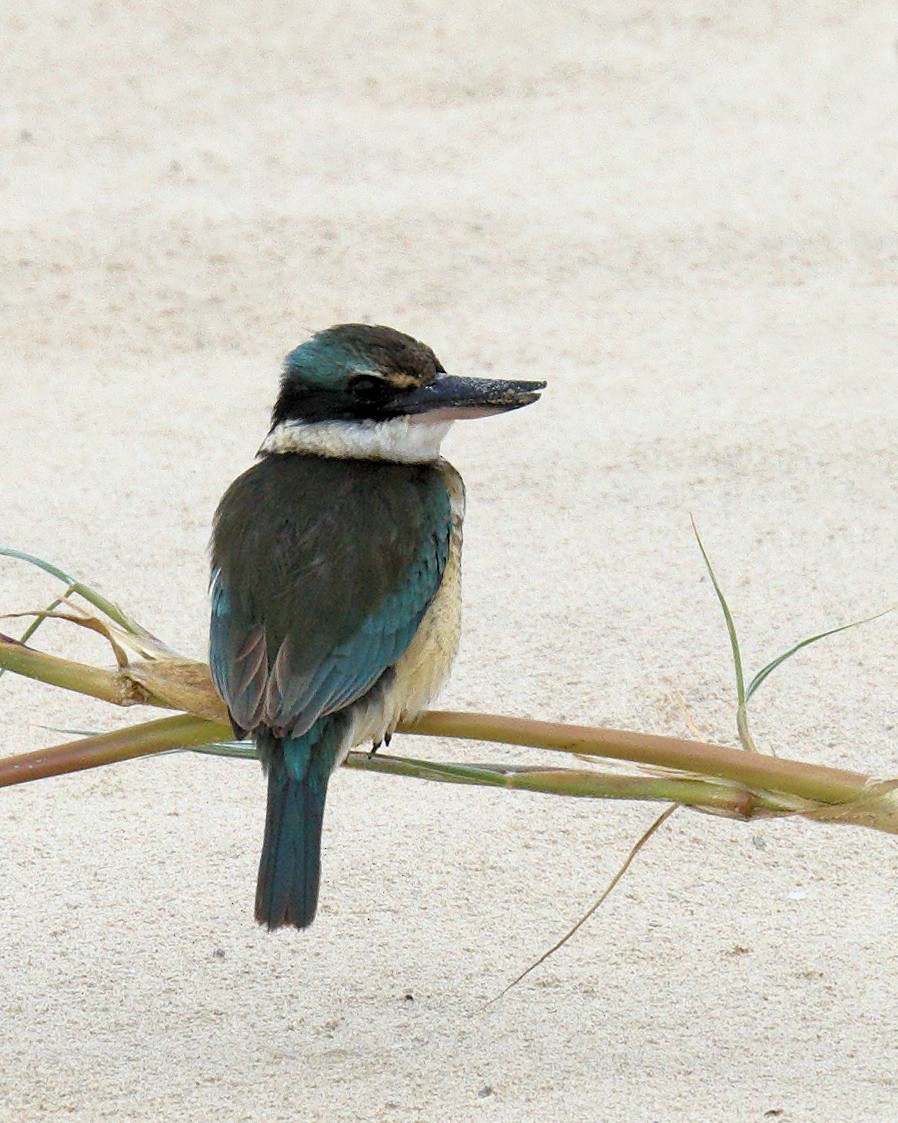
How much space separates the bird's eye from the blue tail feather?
76 centimetres

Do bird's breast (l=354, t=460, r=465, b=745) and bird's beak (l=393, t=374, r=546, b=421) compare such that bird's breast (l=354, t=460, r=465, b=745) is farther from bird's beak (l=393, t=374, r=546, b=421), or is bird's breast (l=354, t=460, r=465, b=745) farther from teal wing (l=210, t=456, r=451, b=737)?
bird's beak (l=393, t=374, r=546, b=421)

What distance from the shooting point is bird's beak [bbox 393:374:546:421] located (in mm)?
3676

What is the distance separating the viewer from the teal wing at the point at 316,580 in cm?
318

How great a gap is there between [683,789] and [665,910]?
0.80 meters

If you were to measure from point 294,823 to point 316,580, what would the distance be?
1.62ft

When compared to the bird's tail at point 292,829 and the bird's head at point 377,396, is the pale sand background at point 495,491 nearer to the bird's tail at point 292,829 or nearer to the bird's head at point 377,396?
the bird's tail at point 292,829

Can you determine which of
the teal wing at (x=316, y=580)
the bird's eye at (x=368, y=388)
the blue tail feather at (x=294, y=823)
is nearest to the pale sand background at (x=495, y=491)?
the blue tail feather at (x=294, y=823)

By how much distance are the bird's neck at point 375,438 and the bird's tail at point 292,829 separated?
0.75 m

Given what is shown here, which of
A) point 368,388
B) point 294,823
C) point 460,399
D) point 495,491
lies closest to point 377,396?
point 368,388

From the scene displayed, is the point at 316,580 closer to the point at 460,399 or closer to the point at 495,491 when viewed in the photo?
the point at 460,399

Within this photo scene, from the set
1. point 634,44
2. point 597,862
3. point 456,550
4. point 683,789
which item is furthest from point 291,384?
point 634,44

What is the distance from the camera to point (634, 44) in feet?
24.9

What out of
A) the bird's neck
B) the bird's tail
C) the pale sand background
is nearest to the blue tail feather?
the bird's tail

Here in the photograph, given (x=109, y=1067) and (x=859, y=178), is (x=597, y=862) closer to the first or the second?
(x=109, y=1067)
